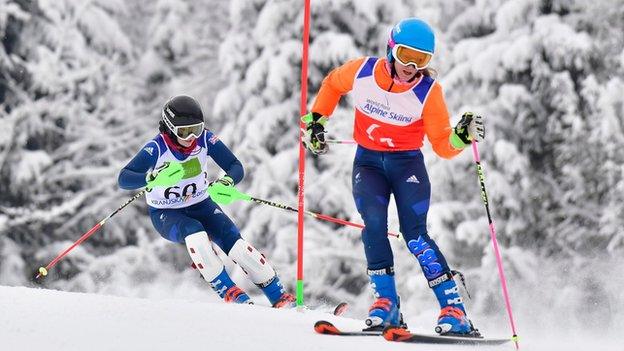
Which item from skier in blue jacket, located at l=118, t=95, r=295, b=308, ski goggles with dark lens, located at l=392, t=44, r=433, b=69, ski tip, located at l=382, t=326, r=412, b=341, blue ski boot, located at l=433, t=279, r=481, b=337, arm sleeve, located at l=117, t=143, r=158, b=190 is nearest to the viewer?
ski tip, located at l=382, t=326, r=412, b=341

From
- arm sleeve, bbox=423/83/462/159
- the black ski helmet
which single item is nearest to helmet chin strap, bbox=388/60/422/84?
arm sleeve, bbox=423/83/462/159

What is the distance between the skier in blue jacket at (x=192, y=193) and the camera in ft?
22.3

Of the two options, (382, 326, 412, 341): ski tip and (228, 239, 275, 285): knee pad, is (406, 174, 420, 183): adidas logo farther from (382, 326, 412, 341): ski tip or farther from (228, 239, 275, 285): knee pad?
(228, 239, 275, 285): knee pad

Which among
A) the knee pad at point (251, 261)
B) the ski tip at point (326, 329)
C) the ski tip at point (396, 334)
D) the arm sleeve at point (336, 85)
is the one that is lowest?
the knee pad at point (251, 261)

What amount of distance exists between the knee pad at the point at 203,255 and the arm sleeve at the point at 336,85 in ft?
4.02

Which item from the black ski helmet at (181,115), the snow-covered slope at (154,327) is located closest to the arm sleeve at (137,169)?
the black ski helmet at (181,115)

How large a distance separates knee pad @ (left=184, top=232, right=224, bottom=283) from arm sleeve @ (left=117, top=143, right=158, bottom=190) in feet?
1.69

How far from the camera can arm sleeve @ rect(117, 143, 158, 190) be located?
6680mm

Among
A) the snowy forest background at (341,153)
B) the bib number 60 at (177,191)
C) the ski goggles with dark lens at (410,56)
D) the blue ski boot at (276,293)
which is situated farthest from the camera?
the snowy forest background at (341,153)

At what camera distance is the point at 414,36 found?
5.81m

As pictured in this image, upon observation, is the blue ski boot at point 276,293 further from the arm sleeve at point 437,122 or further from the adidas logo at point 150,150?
the arm sleeve at point 437,122

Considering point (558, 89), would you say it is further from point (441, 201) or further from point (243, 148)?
point (243, 148)

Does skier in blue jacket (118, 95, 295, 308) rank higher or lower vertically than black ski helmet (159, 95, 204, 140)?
lower

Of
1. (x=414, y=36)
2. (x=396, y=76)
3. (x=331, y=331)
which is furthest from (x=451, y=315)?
(x=414, y=36)
